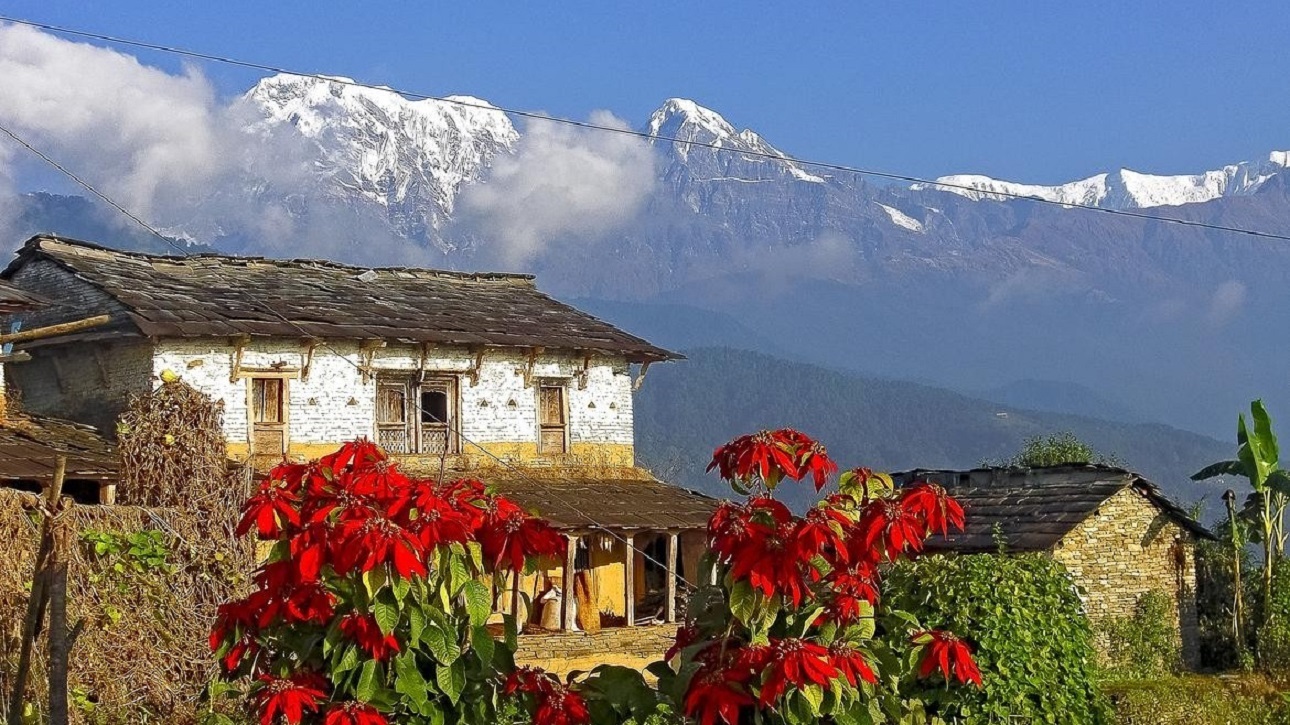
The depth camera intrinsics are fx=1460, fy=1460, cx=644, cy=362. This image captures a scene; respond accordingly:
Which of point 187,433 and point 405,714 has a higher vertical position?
point 187,433

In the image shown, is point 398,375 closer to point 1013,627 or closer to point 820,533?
point 1013,627

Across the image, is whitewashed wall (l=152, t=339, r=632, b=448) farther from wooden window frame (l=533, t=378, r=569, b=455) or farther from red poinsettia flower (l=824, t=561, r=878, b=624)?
red poinsettia flower (l=824, t=561, r=878, b=624)

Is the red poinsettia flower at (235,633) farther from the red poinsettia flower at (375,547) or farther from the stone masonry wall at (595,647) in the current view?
the stone masonry wall at (595,647)

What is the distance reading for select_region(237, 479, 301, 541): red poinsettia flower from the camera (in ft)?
24.0

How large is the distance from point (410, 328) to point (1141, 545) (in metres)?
14.4

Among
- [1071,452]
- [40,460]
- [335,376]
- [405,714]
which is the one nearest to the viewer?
[405,714]

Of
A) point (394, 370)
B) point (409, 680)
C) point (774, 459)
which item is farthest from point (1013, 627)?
point (394, 370)

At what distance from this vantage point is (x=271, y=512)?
7348 millimetres

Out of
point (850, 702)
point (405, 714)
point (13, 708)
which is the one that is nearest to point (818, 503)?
point (850, 702)

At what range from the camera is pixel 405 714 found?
7.48m

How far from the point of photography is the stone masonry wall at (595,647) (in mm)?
27531

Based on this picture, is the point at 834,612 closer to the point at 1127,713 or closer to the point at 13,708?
the point at 13,708

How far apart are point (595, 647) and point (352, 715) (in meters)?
22.1

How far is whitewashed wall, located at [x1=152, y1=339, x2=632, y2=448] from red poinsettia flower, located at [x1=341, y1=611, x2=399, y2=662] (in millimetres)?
17883
